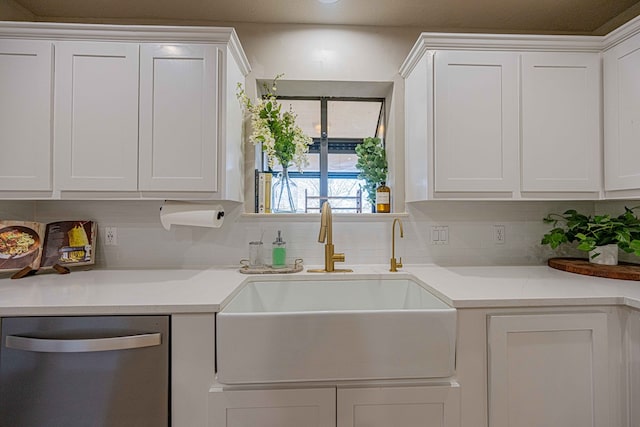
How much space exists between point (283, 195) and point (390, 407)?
1.21 metres

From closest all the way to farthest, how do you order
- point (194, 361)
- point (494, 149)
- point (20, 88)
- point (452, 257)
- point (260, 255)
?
point (194, 361) < point (20, 88) < point (494, 149) < point (260, 255) < point (452, 257)

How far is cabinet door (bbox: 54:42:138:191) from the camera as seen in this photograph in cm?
147

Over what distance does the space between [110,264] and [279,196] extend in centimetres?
104

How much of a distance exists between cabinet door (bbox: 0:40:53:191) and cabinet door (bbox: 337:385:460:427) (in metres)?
1.65

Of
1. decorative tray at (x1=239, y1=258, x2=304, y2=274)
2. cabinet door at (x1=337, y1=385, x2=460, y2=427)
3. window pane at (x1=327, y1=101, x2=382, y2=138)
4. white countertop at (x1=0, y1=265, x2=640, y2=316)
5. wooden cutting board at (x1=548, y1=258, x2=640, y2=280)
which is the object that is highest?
window pane at (x1=327, y1=101, x2=382, y2=138)

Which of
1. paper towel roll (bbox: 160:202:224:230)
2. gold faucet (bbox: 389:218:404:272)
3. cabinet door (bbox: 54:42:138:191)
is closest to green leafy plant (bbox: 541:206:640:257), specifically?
gold faucet (bbox: 389:218:404:272)

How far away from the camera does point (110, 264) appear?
5.89 feet

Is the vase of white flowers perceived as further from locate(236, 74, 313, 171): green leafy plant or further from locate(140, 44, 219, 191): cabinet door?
locate(140, 44, 219, 191): cabinet door

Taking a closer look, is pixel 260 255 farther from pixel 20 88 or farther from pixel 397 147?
pixel 20 88

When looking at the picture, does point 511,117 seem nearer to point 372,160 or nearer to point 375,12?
point 372,160

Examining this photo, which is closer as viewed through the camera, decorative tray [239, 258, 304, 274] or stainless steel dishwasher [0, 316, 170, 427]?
stainless steel dishwasher [0, 316, 170, 427]

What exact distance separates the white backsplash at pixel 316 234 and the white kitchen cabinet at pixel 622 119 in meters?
0.39

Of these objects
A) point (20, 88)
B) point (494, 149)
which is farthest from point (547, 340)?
point (20, 88)

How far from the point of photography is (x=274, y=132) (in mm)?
1798
